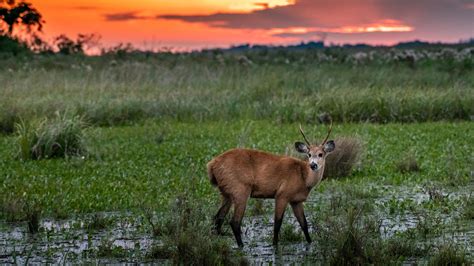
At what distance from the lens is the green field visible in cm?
863

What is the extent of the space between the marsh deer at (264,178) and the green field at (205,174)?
36 cm

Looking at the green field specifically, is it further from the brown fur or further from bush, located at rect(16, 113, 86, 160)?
the brown fur

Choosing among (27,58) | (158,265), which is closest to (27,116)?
(158,265)

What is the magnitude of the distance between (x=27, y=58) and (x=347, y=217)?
3502cm

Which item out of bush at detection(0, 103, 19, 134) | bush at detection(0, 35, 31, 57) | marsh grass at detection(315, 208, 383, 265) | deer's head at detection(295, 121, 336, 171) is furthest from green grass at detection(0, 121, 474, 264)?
bush at detection(0, 35, 31, 57)

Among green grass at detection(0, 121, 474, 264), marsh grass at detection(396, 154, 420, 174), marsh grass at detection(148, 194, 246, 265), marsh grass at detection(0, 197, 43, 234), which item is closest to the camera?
marsh grass at detection(148, 194, 246, 265)

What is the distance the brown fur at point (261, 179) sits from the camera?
361 inches

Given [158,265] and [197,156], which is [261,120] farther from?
[158,265]

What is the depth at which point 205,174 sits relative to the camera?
46.3ft

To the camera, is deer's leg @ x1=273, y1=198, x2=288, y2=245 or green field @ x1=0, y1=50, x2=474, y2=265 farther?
deer's leg @ x1=273, y1=198, x2=288, y2=245

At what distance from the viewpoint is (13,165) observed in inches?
615

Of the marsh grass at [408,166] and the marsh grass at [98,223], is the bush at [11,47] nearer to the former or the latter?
the marsh grass at [408,166]

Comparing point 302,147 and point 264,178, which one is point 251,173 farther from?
point 302,147

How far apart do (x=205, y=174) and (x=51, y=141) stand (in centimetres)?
401
